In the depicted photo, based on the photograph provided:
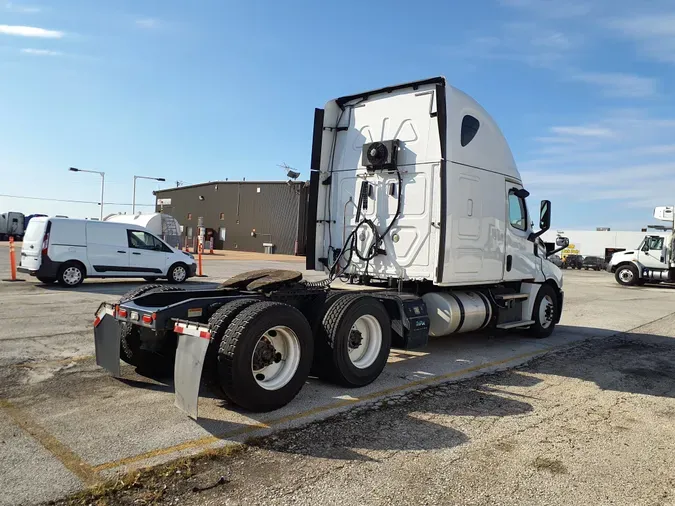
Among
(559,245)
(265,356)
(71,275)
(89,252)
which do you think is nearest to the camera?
(265,356)

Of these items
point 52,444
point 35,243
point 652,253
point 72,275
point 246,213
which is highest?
point 246,213

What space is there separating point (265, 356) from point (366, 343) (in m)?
1.54

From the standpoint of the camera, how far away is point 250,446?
393cm

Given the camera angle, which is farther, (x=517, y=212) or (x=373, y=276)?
(x=517, y=212)

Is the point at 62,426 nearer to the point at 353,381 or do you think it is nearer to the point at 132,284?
the point at 353,381

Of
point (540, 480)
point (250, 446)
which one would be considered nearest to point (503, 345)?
point (540, 480)

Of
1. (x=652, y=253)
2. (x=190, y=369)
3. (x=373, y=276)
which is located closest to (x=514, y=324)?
(x=373, y=276)

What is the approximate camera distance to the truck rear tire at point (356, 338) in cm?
534

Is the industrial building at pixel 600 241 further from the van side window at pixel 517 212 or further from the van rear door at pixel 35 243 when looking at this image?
the van rear door at pixel 35 243

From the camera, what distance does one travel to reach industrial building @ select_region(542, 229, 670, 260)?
1901 inches

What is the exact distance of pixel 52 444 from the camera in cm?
383

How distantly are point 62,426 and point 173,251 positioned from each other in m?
13.0

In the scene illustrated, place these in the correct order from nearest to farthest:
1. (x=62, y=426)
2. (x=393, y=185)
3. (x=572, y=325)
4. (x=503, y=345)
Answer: (x=62, y=426) → (x=393, y=185) → (x=503, y=345) → (x=572, y=325)

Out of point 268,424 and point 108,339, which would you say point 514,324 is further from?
point 108,339
